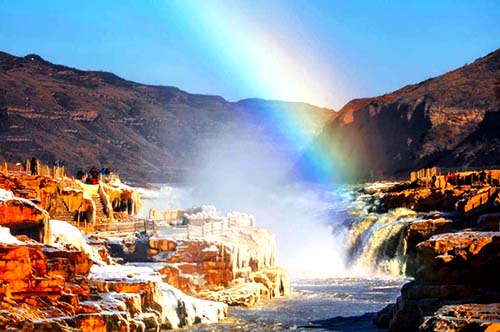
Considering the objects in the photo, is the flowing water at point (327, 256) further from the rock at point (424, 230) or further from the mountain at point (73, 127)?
the mountain at point (73, 127)

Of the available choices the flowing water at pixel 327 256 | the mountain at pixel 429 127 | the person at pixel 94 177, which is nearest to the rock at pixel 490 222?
the flowing water at pixel 327 256

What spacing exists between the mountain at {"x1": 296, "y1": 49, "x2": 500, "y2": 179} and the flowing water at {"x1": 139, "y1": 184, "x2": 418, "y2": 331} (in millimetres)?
11648

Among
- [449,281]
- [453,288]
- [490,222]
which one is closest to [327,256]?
[490,222]

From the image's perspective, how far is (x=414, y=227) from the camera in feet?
173

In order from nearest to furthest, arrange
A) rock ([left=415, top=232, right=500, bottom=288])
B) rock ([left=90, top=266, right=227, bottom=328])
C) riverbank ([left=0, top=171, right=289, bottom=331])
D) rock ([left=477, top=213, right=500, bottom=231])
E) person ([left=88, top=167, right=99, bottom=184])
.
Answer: riverbank ([left=0, top=171, right=289, bottom=331]) < rock ([left=415, top=232, right=500, bottom=288]) < rock ([left=90, top=266, right=227, bottom=328]) < rock ([left=477, top=213, right=500, bottom=231]) < person ([left=88, top=167, right=99, bottom=184])

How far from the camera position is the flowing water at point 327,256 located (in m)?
39.2

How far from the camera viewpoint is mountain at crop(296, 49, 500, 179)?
367 feet

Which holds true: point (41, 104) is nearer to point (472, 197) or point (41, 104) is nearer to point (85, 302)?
point (472, 197)

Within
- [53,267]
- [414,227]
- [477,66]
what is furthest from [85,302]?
[477,66]

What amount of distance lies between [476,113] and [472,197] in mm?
67875

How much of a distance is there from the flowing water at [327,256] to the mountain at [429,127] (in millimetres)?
11648

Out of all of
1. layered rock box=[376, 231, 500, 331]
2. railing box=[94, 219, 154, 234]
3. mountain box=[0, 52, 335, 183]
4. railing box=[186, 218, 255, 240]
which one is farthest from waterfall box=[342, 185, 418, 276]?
mountain box=[0, 52, 335, 183]

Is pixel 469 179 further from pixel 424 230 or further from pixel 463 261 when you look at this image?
pixel 463 261

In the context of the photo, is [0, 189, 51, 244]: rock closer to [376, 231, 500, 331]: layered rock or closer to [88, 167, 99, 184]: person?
[376, 231, 500, 331]: layered rock
